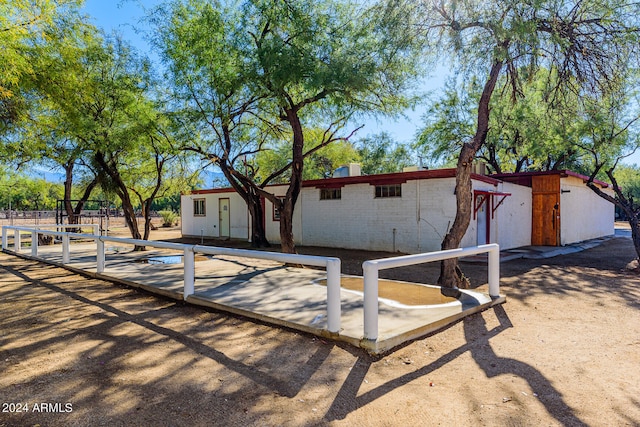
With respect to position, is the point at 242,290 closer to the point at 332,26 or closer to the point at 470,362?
the point at 470,362

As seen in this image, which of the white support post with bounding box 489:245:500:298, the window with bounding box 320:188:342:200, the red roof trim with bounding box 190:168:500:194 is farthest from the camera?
the window with bounding box 320:188:342:200

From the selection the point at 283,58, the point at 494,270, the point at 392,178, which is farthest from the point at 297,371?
the point at 392,178

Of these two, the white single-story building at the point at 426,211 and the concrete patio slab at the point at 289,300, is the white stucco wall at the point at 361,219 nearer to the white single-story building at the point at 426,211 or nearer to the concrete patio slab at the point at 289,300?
the white single-story building at the point at 426,211

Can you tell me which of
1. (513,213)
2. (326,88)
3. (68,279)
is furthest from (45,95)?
(513,213)

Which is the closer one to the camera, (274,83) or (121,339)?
(121,339)

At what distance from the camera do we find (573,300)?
251 inches

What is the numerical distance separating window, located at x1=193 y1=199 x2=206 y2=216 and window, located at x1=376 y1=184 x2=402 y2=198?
11.1m

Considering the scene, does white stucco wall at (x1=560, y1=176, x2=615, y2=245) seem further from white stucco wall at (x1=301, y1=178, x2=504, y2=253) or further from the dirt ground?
the dirt ground

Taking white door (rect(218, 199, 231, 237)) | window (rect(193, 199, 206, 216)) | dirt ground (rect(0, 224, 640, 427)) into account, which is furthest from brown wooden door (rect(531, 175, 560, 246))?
window (rect(193, 199, 206, 216))

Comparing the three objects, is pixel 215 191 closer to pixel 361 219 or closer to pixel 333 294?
pixel 361 219

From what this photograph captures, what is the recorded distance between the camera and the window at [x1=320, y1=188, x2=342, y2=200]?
1498 centimetres

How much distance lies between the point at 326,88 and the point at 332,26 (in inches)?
66.6

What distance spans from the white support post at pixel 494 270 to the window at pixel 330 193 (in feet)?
30.4

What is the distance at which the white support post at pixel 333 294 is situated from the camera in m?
4.04
